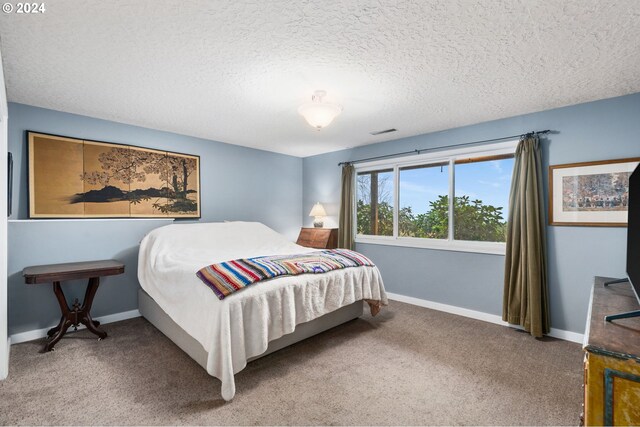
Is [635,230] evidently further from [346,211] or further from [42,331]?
[42,331]

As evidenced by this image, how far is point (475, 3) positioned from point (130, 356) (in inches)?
139

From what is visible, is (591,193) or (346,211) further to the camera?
(346,211)

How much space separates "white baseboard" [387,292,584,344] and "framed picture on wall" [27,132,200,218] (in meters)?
3.21

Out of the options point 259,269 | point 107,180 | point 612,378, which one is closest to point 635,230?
point 612,378

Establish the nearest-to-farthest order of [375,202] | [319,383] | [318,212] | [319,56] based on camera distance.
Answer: [319,56]
[319,383]
[375,202]
[318,212]

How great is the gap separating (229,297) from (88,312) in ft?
6.37

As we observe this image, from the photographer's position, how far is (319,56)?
2045 millimetres

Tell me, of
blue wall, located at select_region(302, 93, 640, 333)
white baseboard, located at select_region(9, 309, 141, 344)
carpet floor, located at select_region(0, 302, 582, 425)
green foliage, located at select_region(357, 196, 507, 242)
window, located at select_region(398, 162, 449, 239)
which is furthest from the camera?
window, located at select_region(398, 162, 449, 239)

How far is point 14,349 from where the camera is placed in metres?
2.68

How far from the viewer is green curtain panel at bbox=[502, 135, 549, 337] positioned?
Answer: 302cm

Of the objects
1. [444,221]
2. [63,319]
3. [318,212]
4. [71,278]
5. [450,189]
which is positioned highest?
[450,189]

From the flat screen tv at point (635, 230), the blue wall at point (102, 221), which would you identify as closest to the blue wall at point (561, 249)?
the flat screen tv at point (635, 230)

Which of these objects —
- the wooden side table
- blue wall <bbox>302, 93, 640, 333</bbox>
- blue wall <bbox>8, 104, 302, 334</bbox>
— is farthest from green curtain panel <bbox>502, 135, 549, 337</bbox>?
the wooden side table

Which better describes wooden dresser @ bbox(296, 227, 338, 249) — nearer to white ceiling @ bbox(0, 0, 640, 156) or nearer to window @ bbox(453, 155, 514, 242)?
window @ bbox(453, 155, 514, 242)
